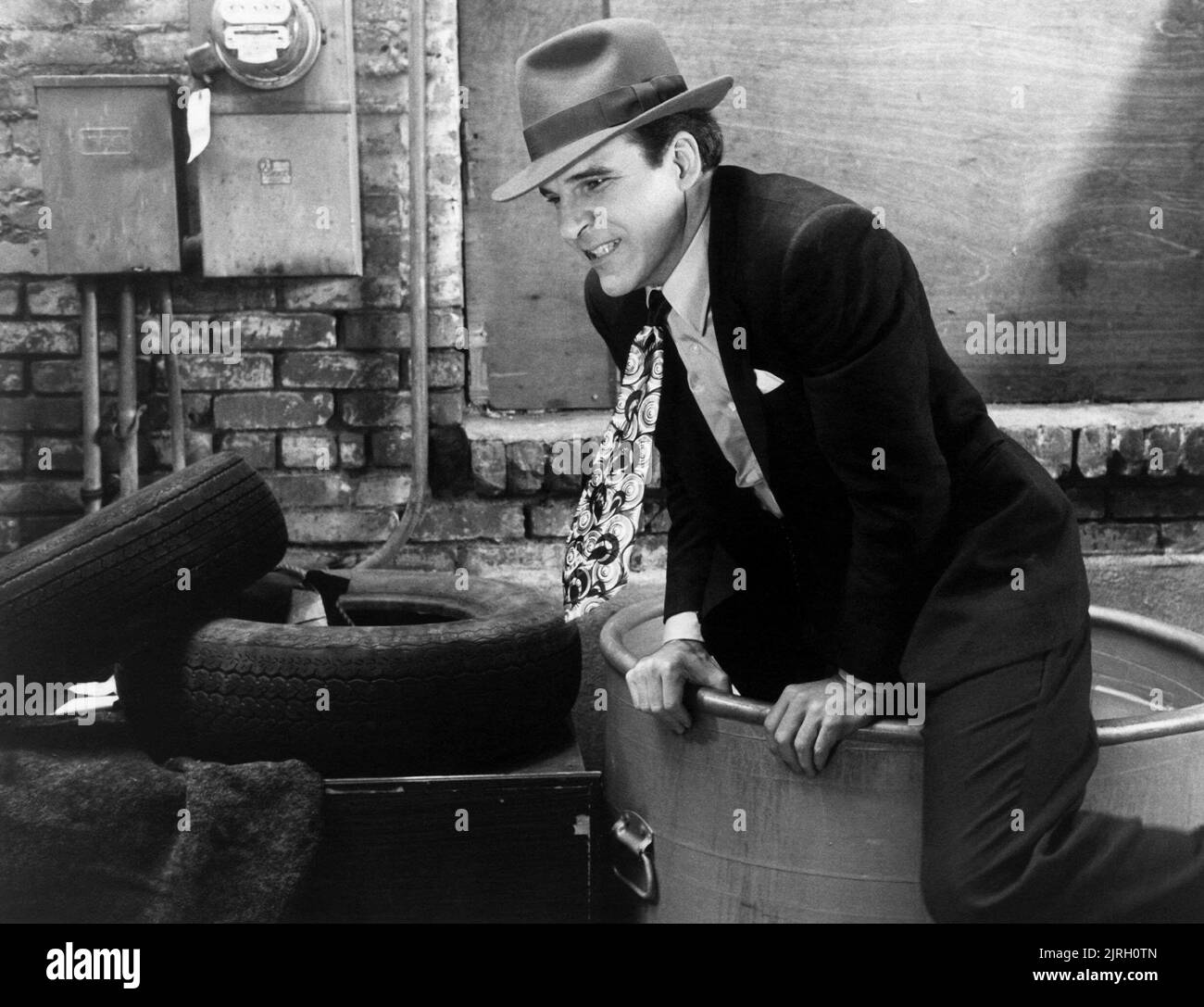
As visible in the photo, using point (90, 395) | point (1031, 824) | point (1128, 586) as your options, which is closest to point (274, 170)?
point (90, 395)

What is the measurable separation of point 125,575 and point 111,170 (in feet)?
3.75

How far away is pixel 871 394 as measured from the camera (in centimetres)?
172

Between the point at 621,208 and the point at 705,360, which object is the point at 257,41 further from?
the point at 705,360

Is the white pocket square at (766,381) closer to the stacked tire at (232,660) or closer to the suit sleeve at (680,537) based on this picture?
the suit sleeve at (680,537)

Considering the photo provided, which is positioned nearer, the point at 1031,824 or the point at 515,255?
the point at 1031,824

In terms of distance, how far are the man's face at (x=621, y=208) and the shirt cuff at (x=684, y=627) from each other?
0.56 m

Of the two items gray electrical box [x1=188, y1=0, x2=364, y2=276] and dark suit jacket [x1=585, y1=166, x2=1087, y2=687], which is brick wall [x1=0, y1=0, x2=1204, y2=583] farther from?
dark suit jacket [x1=585, y1=166, x2=1087, y2=687]

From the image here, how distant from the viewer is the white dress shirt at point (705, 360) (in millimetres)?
1963

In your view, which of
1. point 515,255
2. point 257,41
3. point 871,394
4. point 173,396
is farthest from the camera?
point 515,255

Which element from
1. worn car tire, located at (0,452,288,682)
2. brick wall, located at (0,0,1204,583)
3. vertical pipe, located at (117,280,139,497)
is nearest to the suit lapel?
worn car tire, located at (0,452,288,682)

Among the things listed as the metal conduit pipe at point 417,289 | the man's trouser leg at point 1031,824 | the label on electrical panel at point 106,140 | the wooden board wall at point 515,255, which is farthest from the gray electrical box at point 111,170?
the man's trouser leg at point 1031,824

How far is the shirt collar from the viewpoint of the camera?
195cm
